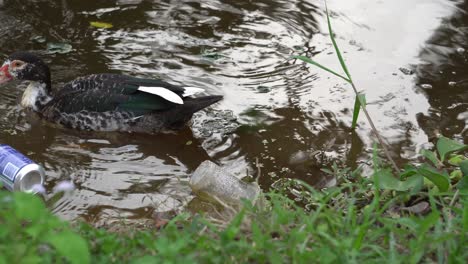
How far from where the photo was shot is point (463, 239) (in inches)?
130

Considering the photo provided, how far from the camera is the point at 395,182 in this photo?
3.94 metres

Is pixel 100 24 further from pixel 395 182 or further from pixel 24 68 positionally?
pixel 395 182

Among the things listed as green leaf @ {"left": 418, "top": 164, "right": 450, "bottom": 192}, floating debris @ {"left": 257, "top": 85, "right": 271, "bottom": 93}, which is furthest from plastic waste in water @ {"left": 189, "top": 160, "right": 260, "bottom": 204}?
floating debris @ {"left": 257, "top": 85, "right": 271, "bottom": 93}

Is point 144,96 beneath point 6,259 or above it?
beneath

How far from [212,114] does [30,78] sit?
5.01 ft

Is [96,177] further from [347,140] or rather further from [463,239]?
[463,239]

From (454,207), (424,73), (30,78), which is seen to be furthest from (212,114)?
(454,207)

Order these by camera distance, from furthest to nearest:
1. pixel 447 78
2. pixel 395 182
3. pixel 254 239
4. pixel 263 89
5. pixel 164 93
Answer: pixel 447 78, pixel 263 89, pixel 164 93, pixel 395 182, pixel 254 239

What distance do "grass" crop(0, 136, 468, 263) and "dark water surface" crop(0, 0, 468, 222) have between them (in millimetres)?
1425

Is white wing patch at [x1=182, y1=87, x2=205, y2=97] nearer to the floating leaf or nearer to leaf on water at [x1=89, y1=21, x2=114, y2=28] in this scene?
leaf on water at [x1=89, y1=21, x2=114, y2=28]

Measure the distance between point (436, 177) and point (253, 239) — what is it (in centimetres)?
131

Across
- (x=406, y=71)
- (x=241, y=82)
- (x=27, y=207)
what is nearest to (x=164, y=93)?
(x=241, y=82)

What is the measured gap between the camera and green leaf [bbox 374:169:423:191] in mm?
3912

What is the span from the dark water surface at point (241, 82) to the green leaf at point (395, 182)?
1248mm
